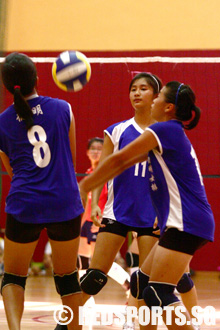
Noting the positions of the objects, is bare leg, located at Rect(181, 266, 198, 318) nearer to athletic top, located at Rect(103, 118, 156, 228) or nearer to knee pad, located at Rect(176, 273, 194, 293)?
knee pad, located at Rect(176, 273, 194, 293)

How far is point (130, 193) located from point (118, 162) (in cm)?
143

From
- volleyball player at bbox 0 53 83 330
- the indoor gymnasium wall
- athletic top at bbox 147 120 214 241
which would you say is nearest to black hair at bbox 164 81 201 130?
athletic top at bbox 147 120 214 241

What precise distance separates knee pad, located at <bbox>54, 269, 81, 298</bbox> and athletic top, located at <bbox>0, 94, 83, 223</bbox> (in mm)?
362

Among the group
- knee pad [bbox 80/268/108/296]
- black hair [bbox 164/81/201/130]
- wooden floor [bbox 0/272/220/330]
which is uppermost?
black hair [bbox 164/81/201/130]

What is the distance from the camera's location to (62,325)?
347 cm

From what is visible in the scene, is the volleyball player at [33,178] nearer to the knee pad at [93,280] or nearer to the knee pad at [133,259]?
the knee pad at [93,280]

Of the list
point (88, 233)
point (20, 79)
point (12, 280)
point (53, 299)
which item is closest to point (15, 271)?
point (12, 280)

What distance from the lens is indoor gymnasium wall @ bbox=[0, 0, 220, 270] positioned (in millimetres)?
9844
